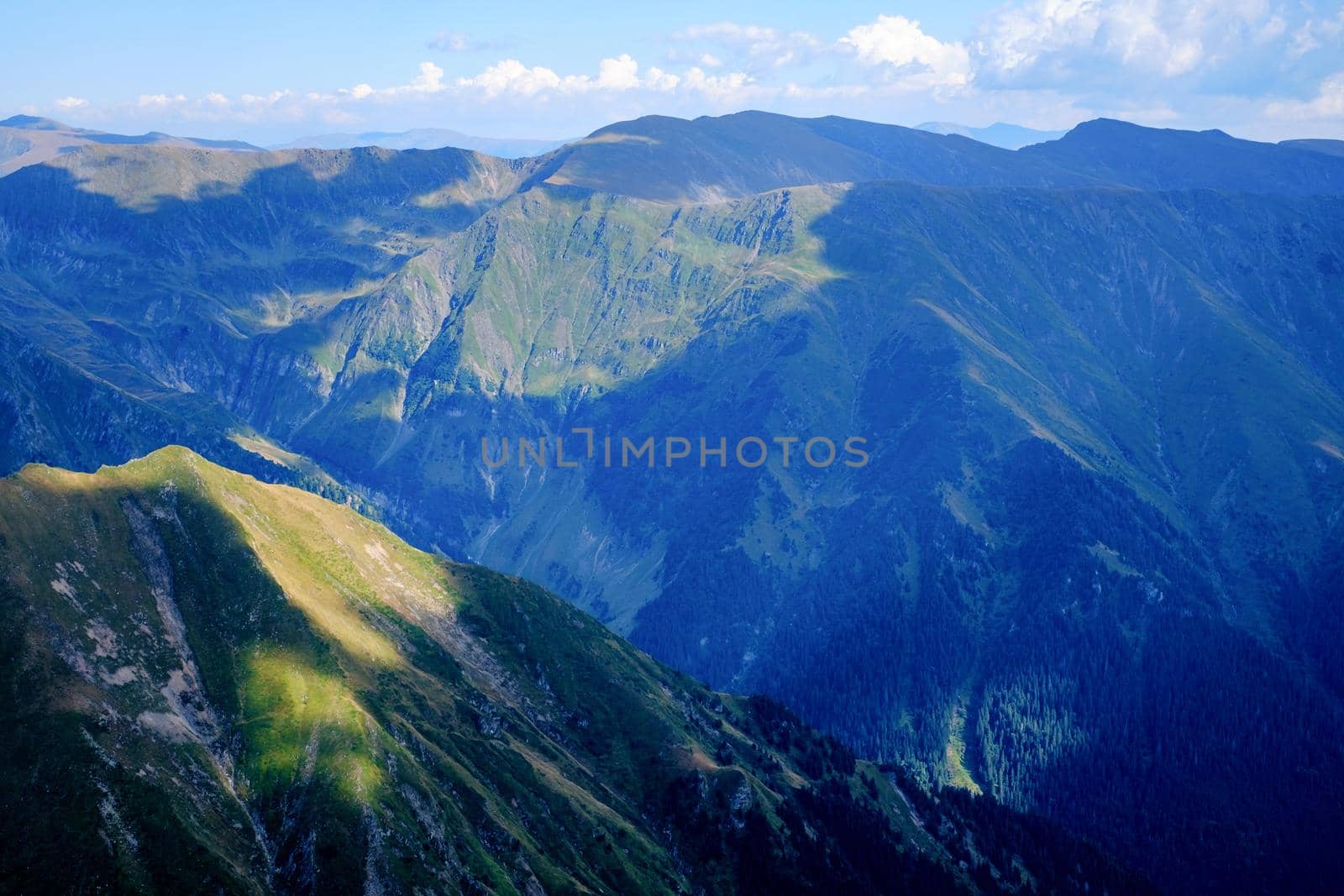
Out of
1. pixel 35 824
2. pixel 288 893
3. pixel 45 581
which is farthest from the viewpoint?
pixel 45 581

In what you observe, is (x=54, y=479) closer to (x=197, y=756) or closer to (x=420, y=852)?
(x=197, y=756)

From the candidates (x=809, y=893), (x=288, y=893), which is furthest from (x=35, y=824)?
(x=809, y=893)

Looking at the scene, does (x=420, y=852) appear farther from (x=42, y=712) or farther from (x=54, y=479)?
(x=54, y=479)

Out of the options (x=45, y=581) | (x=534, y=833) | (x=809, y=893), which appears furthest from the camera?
(x=809, y=893)

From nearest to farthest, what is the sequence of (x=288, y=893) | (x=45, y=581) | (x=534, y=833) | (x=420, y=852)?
(x=288, y=893) → (x=420, y=852) → (x=45, y=581) → (x=534, y=833)

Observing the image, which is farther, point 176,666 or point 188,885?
point 176,666

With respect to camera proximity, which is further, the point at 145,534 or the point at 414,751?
the point at 145,534

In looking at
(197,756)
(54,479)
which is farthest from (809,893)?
(54,479)

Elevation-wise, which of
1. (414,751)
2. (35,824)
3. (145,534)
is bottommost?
(414,751)

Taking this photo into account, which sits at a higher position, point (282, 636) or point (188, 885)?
point (282, 636)
